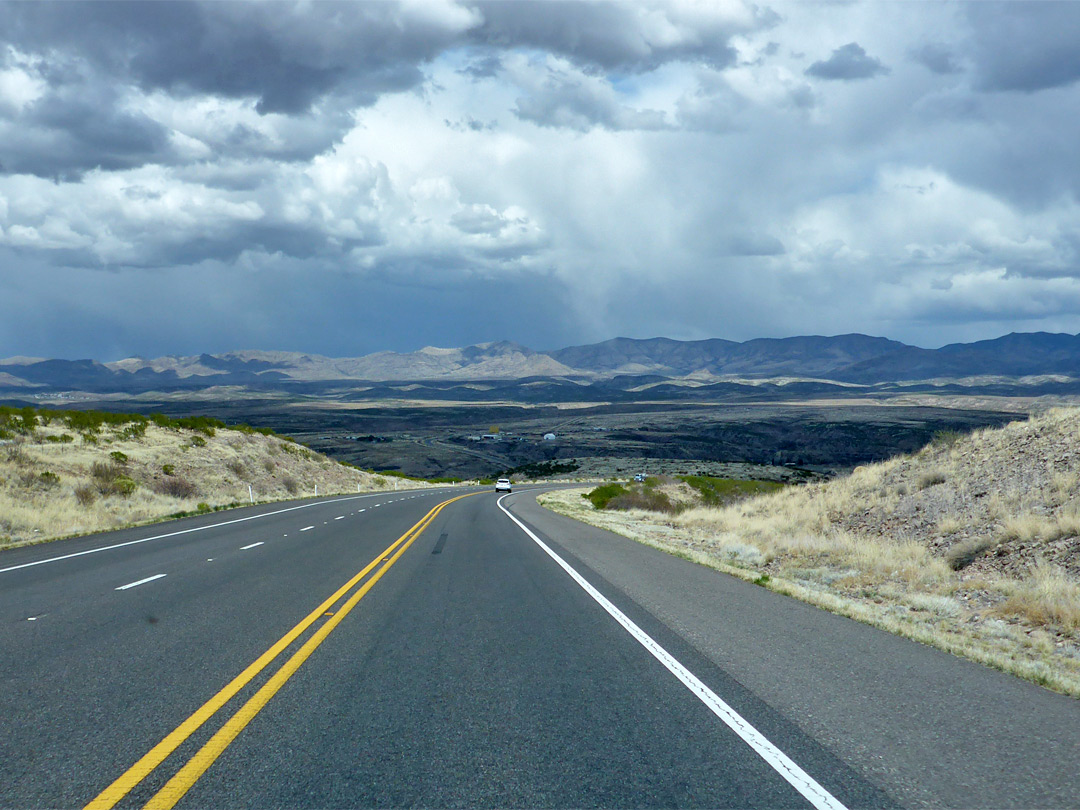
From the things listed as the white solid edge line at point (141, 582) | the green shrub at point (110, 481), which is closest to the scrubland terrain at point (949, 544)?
the white solid edge line at point (141, 582)

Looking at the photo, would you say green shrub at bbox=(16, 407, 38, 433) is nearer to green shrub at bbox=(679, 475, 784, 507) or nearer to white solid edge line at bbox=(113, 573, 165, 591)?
white solid edge line at bbox=(113, 573, 165, 591)

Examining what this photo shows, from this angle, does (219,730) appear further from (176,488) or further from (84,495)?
(176,488)

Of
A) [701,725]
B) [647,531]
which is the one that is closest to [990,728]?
[701,725]

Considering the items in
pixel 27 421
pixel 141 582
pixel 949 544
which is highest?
pixel 27 421

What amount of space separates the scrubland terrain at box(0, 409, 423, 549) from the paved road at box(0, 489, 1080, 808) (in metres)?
13.4

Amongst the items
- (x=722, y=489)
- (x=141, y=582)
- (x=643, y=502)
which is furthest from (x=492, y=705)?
(x=722, y=489)

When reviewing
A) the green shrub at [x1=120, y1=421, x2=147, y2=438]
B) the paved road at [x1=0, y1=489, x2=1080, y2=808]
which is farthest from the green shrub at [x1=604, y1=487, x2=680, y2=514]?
the paved road at [x1=0, y1=489, x2=1080, y2=808]

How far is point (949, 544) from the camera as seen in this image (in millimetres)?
15836

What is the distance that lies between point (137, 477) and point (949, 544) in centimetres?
3211

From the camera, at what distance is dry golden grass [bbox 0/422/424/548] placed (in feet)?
76.9

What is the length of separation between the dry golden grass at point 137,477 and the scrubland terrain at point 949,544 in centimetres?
1691

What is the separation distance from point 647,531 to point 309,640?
17964 mm

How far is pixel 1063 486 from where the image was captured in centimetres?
1559

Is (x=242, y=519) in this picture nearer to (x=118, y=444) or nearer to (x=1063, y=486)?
(x=118, y=444)
